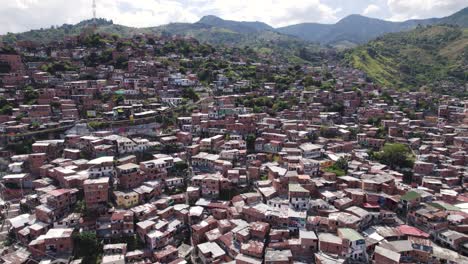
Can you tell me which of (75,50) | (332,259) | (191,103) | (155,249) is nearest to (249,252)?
(332,259)

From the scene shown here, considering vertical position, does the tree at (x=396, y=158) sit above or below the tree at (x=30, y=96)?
below

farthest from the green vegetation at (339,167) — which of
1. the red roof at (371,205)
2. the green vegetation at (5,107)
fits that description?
the green vegetation at (5,107)

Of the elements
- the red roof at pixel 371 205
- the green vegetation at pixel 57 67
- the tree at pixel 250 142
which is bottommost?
the red roof at pixel 371 205

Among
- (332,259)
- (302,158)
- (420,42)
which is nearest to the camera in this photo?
(332,259)

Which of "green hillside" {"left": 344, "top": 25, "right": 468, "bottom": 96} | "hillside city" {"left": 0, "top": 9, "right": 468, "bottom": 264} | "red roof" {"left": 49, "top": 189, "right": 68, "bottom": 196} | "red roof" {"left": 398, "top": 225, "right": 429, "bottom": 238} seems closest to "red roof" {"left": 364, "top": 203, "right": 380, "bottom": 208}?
"hillside city" {"left": 0, "top": 9, "right": 468, "bottom": 264}

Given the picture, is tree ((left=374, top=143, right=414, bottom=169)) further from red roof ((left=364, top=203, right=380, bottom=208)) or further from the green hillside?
the green hillside

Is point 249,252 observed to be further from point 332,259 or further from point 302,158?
point 302,158

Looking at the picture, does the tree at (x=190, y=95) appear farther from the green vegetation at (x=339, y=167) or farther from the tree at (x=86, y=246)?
the tree at (x=86, y=246)
